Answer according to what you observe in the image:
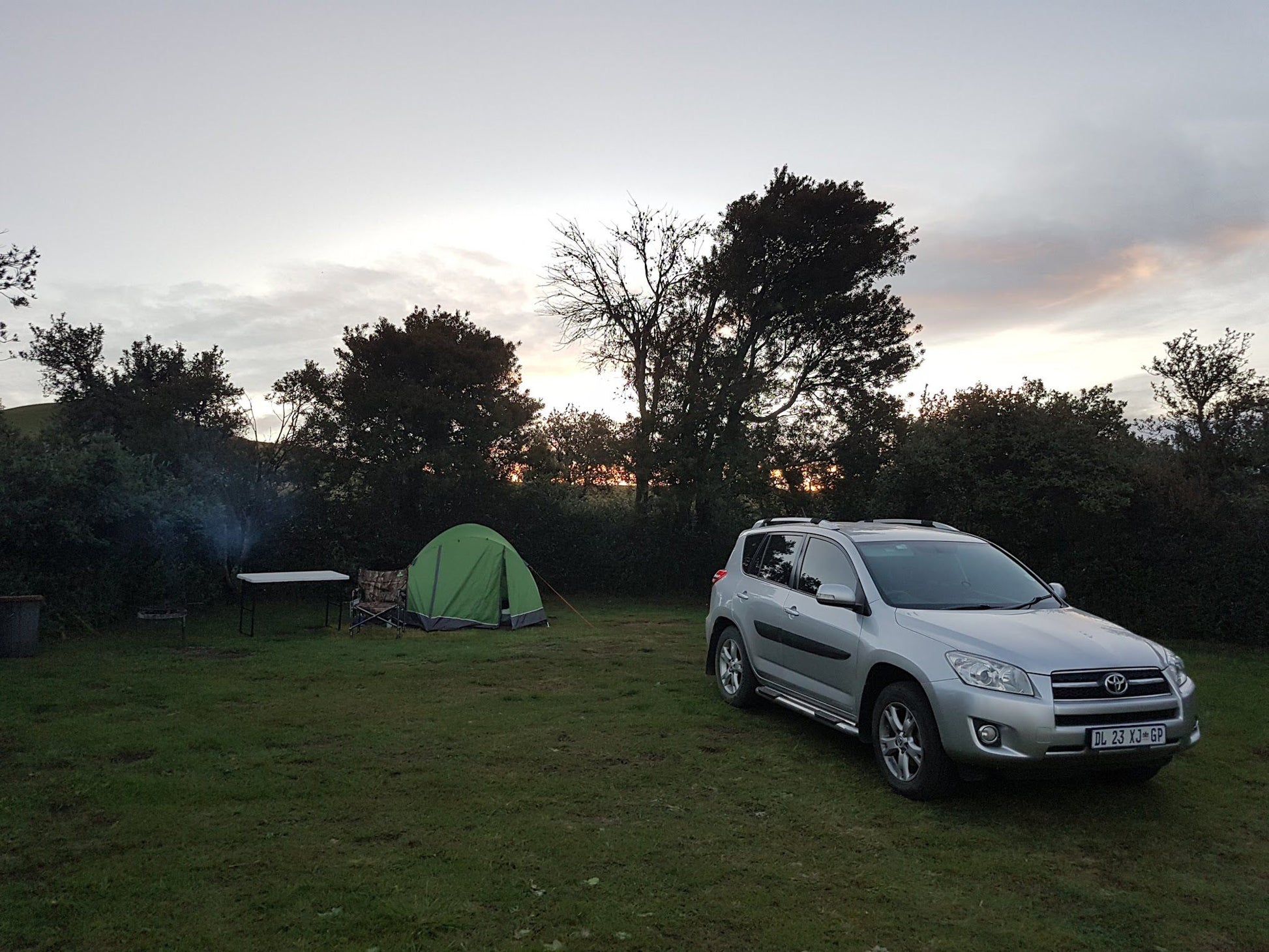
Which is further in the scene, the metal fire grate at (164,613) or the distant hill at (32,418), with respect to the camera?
the distant hill at (32,418)

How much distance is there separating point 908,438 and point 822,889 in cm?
1347

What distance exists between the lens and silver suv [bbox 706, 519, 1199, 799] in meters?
4.79

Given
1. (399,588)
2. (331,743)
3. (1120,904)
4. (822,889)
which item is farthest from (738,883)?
(399,588)

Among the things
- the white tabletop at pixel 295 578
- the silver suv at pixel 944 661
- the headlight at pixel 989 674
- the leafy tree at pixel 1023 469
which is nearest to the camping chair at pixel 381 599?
the white tabletop at pixel 295 578

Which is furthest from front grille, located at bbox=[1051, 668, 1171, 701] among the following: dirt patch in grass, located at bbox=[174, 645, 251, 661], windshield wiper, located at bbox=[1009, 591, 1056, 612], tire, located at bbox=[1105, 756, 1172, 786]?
dirt patch in grass, located at bbox=[174, 645, 251, 661]

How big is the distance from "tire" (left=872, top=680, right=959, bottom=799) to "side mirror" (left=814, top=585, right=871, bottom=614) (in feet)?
1.95

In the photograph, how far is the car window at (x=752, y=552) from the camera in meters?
7.95

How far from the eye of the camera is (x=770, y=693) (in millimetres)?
7195

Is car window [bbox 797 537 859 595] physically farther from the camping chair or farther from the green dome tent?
the camping chair

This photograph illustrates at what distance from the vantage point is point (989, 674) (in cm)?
495

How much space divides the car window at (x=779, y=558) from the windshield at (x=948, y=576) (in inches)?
34.7

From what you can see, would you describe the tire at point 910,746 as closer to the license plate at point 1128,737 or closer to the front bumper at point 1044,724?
the front bumper at point 1044,724

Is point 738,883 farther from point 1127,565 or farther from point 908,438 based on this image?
point 908,438

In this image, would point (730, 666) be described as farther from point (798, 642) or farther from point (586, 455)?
point (586, 455)
